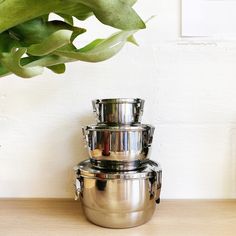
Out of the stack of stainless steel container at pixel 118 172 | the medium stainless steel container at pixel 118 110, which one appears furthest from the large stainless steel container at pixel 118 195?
the medium stainless steel container at pixel 118 110

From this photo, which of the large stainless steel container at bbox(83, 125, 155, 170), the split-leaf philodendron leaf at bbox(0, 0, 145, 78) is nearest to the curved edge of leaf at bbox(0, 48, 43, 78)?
the split-leaf philodendron leaf at bbox(0, 0, 145, 78)

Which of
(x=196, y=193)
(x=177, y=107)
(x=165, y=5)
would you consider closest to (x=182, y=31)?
(x=165, y=5)

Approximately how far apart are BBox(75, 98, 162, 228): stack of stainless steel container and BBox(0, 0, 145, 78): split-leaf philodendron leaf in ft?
0.70

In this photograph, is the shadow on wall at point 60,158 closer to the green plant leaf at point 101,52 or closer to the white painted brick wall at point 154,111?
the white painted brick wall at point 154,111

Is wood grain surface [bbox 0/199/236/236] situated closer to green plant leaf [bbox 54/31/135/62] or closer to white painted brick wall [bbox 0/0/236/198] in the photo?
white painted brick wall [bbox 0/0/236/198]

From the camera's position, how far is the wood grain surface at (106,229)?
2.01ft

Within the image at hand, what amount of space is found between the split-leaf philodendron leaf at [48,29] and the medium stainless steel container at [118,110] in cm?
20

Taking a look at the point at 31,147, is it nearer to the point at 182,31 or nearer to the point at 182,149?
the point at 182,149

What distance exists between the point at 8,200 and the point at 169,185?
1.42ft

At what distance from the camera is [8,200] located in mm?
819

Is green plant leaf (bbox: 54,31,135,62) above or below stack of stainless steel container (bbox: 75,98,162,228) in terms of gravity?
above

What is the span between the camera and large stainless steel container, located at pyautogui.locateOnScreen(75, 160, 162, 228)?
61cm

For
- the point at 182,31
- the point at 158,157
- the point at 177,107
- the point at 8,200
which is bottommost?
the point at 8,200

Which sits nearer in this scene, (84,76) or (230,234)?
(230,234)
